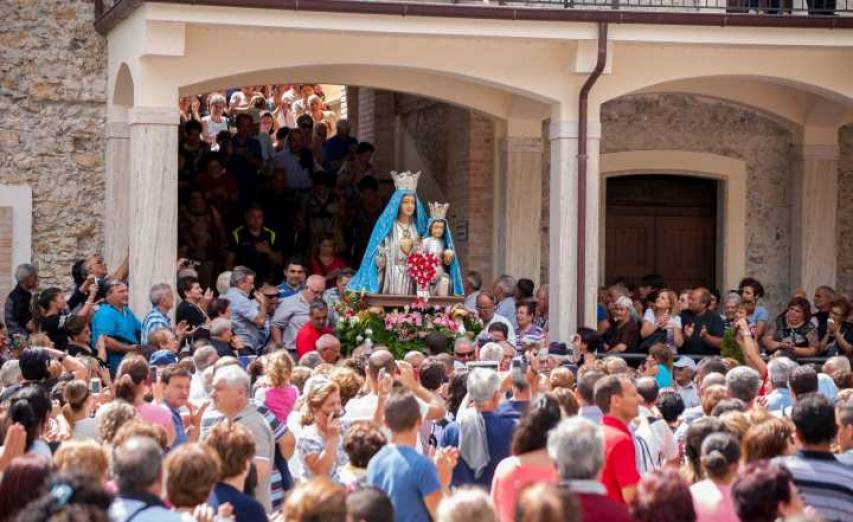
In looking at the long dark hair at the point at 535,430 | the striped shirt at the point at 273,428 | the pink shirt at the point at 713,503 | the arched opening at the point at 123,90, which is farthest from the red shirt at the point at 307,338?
the pink shirt at the point at 713,503

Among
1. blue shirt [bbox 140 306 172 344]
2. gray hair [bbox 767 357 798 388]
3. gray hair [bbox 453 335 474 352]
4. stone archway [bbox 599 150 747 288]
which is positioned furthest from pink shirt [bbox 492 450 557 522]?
stone archway [bbox 599 150 747 288]

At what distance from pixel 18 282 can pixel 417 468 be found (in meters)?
9.44

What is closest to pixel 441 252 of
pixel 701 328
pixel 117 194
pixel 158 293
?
pixel 701 328

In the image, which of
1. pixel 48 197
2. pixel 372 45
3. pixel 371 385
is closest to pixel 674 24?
pixel 372 45

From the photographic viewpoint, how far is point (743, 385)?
10234 mm

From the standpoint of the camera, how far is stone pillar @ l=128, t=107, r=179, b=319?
16.9 meters

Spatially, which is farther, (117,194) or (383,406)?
(117,194)

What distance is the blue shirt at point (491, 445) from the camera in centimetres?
932

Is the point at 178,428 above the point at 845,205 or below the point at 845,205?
below

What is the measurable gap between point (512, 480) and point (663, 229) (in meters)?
14.7

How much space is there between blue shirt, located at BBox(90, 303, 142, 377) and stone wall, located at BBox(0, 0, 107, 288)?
3398 mm

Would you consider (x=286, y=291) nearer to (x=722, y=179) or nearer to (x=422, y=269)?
(x=422, y=269)

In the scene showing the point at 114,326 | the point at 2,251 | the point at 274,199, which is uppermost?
the point at 274,199

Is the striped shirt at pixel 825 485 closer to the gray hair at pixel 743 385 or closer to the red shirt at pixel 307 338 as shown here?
the gray hair at pixel 743 385
